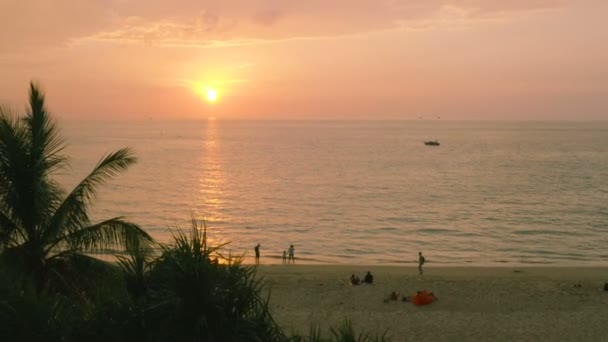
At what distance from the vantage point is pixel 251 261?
117 ft

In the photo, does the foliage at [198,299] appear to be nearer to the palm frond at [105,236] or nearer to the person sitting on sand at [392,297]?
the palm frond at [105,236]

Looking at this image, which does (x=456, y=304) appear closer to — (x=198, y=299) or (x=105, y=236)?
(x=105, y=236)

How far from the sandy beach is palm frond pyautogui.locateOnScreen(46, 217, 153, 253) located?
874 centimetres

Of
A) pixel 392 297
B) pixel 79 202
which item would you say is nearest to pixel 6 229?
pixel 79 202

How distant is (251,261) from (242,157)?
314 ft

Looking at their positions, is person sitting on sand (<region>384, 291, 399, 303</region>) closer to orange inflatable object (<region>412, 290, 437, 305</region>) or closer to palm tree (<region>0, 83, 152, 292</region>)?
orange inflatable object (<region>412, 290, 437, 305</region>)

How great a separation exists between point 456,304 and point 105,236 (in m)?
15.9

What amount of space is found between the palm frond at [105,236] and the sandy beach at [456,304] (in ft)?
28.7

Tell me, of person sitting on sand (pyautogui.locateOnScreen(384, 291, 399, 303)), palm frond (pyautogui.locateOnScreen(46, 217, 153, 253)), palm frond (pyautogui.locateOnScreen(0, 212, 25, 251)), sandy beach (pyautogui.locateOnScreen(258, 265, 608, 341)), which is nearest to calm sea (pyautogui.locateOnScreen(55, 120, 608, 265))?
sandy beach (pyautogui.locateOnScreen(258, 265, 608, 341))

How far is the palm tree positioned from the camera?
10.1 m

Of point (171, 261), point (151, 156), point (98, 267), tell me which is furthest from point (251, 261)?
point (151, 156)

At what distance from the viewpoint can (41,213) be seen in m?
10.3

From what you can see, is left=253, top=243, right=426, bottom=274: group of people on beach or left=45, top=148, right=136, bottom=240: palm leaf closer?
left=45, top=148, right=136, bottom=240: palm leaf

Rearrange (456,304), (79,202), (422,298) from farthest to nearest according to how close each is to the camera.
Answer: (456,304)
(422,298)
(79,202)
